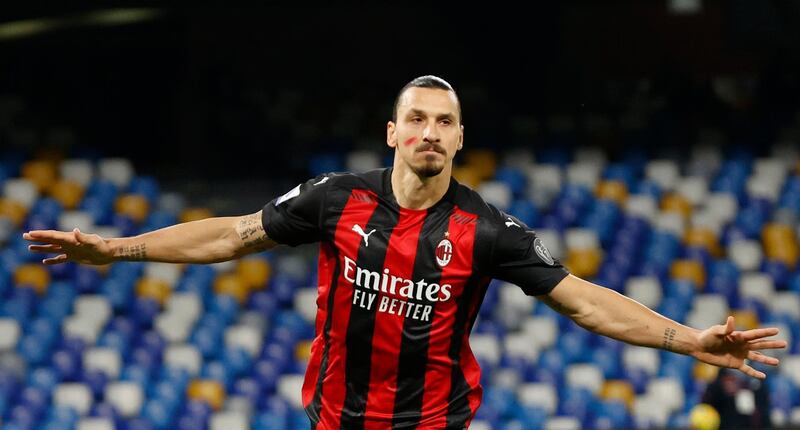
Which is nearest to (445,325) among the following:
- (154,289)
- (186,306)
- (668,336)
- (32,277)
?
(668,336)

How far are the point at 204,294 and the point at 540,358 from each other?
9.31 ft

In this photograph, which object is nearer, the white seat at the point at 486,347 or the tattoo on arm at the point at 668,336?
the tattoo on arm at the point at 668,336

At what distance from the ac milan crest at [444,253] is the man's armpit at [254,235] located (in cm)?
55

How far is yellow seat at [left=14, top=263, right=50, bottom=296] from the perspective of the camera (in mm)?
10836

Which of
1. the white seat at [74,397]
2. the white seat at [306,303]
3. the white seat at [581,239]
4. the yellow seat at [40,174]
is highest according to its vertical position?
the yellow seat at [40,174]

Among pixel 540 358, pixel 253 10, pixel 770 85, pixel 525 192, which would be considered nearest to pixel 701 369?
pixel 540 358

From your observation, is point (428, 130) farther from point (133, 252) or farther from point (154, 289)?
point (154, 289)

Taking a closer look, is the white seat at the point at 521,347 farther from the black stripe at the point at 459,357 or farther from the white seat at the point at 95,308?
the black stripe at the point at 459,357

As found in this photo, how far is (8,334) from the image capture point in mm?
10383

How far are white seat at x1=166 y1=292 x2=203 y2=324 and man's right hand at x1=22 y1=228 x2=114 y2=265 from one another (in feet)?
21.8

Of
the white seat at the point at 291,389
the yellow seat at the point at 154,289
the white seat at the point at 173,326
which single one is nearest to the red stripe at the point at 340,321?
the white seat at the point at 291,389

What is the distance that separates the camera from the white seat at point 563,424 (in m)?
9.85

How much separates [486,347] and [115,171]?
150 inches

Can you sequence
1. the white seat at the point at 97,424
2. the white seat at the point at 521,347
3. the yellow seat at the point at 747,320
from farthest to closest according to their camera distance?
the yellow seat at the point at 747,320
the white seat at the point at 521,347
the white seat at the point at 97,424
